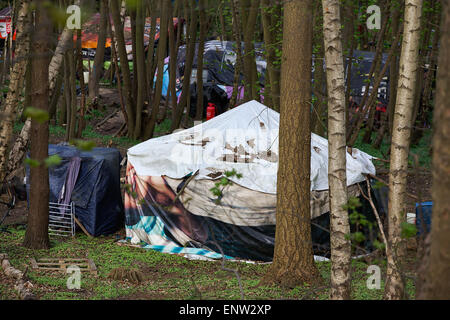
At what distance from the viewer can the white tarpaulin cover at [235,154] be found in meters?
9.18

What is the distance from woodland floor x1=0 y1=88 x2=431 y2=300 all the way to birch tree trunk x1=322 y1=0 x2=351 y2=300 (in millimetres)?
452

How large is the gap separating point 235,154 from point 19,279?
3.95 m

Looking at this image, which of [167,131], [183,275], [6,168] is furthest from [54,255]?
[167,131]

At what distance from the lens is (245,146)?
955 cm

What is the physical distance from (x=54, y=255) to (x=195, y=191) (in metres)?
2.37

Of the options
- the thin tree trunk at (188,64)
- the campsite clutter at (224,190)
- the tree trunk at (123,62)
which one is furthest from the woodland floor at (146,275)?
the thin tree trunk at (188,64)

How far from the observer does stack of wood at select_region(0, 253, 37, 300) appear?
247 inches

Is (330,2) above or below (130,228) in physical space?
above

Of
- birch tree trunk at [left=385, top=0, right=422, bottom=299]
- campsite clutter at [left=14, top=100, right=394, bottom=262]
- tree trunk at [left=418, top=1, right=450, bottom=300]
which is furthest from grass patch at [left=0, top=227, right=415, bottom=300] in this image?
A: tree trunk at [left=418, top=1, right=450, bottom=300]

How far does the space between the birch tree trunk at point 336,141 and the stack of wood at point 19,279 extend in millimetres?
3252

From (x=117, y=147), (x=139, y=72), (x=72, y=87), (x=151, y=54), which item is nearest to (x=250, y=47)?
(x=139, y=72)

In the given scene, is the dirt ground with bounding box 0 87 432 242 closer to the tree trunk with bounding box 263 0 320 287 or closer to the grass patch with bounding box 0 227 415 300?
the grass patch with bounding box 0 227 415 300

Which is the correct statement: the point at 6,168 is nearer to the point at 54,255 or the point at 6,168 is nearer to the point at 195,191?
the point at 54,255

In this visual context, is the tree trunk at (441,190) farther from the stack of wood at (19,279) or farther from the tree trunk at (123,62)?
the tree trunk at (123,62)
